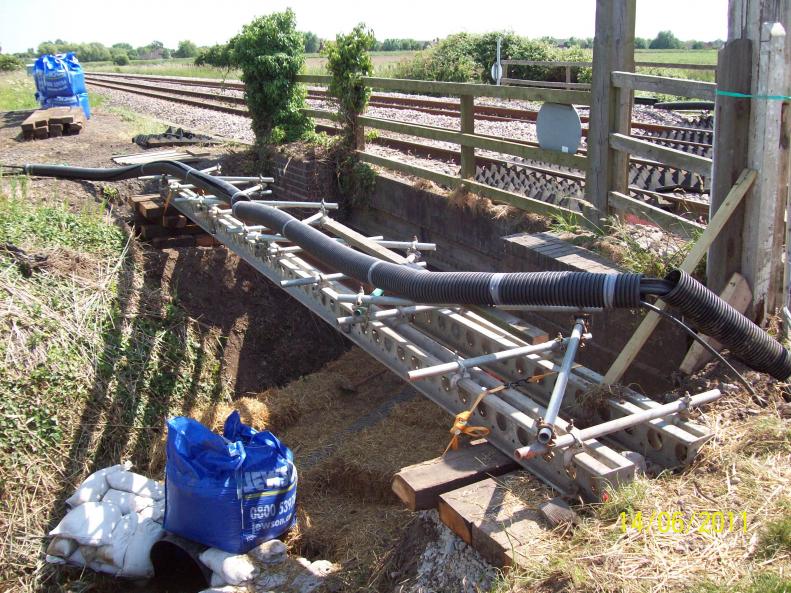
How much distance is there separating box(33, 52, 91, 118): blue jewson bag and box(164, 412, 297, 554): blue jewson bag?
52.1 feet

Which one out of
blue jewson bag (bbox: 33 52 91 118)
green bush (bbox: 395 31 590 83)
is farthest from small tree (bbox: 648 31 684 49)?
blue jewson bag (bbox: 33 52 91 118)

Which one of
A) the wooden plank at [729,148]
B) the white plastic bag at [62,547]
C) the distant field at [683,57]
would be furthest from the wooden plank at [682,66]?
the distant field at [683,57]

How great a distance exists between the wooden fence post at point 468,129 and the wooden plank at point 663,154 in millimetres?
2066

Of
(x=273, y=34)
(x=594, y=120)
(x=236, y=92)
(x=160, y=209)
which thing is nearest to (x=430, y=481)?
(x=594, y=120)

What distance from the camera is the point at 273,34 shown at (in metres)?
11.0

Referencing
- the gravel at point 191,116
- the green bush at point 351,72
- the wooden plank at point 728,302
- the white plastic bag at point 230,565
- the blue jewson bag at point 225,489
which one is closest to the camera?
the wooden plank at point 728,302

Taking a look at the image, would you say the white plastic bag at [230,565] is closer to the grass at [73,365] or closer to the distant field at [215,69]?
the grass at [73,365]

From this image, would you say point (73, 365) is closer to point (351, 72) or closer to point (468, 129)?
point (468, 129)

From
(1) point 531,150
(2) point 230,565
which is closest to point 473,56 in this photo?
(1) point 531,150

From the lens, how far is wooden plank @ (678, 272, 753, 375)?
416 cm

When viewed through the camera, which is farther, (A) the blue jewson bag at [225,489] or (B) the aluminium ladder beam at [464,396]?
(A) the blue jewson bag at [225,489]

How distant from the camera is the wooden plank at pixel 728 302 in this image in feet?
13.6

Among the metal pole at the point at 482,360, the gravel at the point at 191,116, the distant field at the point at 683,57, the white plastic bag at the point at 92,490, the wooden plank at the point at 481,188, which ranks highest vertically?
the distant field at the point at 683,57
